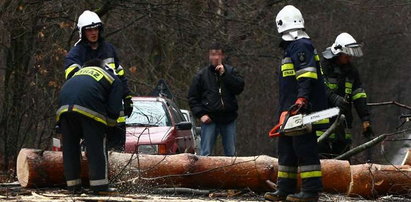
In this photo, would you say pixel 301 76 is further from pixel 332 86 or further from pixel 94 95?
pixel 332 86

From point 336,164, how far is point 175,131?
361cm

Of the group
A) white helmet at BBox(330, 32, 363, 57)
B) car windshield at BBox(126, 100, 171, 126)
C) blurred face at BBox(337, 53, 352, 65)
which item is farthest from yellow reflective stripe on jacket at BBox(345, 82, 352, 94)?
car windshield at BBox(126, 100, 171, 126)

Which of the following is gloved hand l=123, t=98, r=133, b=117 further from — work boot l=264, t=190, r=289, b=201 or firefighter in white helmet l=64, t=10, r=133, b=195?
work boot l=264, t=190, r=289, b=201

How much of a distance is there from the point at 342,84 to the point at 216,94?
2130 mm

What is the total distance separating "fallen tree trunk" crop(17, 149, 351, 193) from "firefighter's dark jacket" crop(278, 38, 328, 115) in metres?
1.11

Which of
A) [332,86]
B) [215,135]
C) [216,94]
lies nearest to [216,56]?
[216,94]

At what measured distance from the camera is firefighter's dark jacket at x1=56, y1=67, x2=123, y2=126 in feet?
32.4

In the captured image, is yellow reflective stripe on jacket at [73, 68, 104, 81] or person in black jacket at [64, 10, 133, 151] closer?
yellow reflective stripe on jacket at [73, 68, 104, 81]

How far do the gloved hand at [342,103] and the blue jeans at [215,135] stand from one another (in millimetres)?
2056

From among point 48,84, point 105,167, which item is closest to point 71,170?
point 105,167

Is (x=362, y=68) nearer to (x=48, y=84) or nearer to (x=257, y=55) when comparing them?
(x=257, y=55)

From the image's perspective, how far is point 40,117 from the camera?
55.8 ft

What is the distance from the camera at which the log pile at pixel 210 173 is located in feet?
34.7

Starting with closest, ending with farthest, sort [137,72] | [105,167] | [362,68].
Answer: [105,167] → [137,72] → [362,68]
